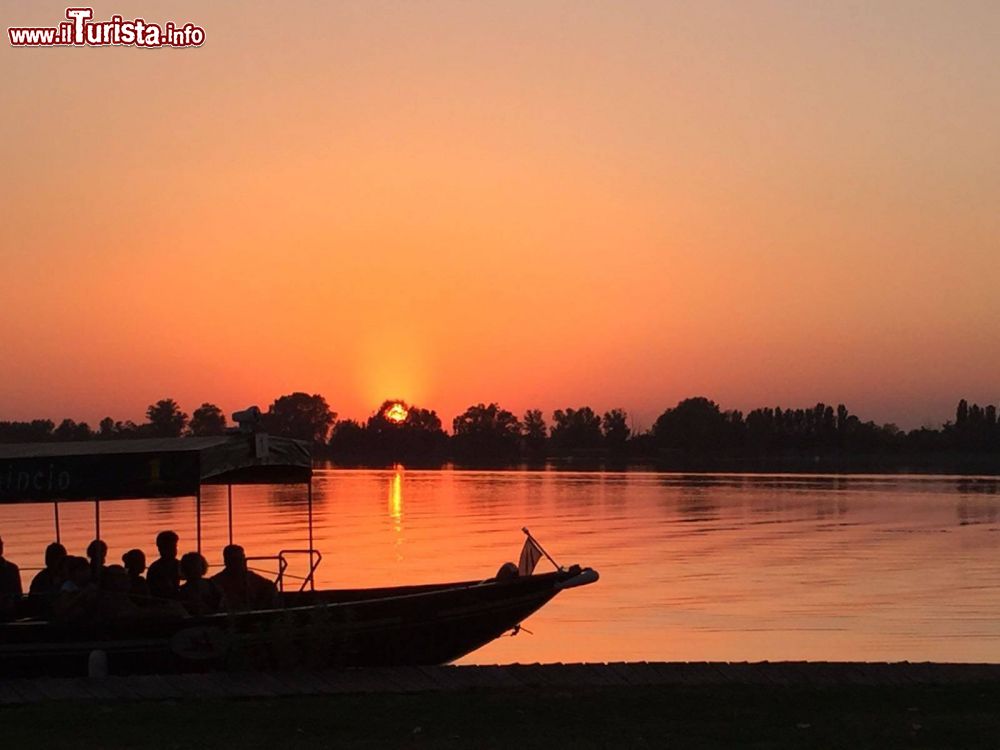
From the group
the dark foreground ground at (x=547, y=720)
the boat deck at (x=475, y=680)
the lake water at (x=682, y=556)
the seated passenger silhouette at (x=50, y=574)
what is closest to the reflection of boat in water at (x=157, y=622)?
the seated passenger silhouette at (x=50, y=574)

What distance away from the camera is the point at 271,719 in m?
10.5

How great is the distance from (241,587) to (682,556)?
2613cm

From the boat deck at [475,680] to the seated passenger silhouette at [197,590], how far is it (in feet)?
11.7

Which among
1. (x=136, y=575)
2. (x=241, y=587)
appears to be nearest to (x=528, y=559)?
(x=241, y=587)

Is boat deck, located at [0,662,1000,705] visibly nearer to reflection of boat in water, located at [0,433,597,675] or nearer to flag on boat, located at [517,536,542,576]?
reflection of boat in water, located at [0,433,597,675]

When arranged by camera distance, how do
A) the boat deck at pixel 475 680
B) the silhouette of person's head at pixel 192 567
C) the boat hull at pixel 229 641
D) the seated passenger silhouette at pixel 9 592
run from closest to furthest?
the boat deck at pixel 475 680, the boat hull at pixel 229 641, the seated passenger silhouette at pixel 9 592, the silhouette of person's head at pixel 192 567

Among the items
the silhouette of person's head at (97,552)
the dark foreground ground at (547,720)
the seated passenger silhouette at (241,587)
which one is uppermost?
the silhouette of person's head at (97,552)

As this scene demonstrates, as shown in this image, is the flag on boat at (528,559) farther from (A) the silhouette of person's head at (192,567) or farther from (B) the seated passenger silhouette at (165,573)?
(B) the seated passenger silhouette at (165,573)

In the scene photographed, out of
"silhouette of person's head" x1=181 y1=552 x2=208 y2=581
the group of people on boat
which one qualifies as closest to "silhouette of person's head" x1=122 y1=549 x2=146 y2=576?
the group of people on boat

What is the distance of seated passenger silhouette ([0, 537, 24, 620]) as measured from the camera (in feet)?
50.1

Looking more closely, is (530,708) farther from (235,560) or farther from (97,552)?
(97,552)

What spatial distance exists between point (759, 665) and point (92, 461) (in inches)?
284

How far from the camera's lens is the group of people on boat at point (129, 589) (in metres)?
14.8

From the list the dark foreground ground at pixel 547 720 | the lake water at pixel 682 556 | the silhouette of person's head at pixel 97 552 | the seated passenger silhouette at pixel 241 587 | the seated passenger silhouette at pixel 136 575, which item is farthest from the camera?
the lake water at pixel 682 556
